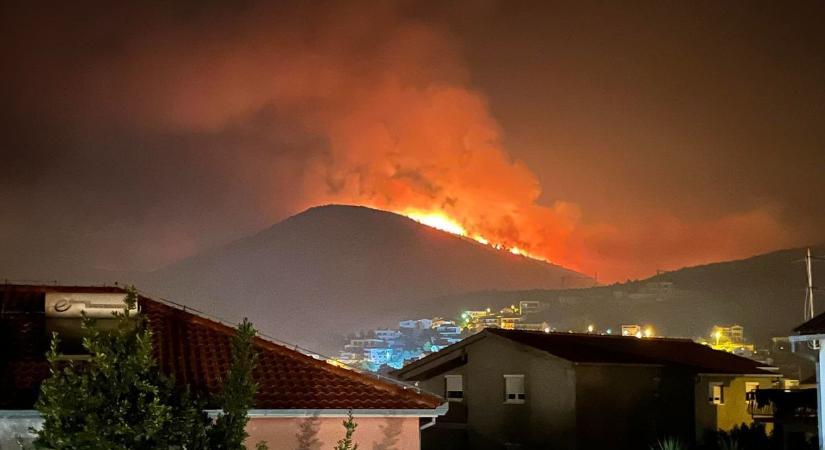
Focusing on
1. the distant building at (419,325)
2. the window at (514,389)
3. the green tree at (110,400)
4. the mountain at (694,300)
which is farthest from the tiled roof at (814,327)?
the distant building at (419,325)

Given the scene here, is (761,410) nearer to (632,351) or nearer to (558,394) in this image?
(632,351)

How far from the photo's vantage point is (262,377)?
1880cm

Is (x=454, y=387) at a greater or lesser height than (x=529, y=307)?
lesser

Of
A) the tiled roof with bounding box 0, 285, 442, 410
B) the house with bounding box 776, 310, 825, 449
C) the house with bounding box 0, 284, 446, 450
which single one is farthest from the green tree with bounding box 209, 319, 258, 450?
the house with bounding box 776, 310, 825, 449

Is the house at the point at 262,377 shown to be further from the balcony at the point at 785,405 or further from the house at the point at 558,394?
the balcony at the point at 785,405

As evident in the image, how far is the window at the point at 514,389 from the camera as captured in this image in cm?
3800

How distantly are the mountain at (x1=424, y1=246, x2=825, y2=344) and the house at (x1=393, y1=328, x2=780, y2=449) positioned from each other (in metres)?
77.1

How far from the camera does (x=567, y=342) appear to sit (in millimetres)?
41625

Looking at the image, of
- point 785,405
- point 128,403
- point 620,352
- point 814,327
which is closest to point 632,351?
point 620,352

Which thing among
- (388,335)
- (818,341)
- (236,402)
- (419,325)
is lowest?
(236,402)

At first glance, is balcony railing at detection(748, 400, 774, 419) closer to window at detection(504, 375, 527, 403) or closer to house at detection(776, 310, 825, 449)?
window at detection(504, 375, 527, 403)

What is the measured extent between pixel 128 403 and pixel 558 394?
2556cm

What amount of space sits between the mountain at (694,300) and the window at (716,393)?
74762 mm

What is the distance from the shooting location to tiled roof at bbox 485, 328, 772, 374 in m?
38.5
